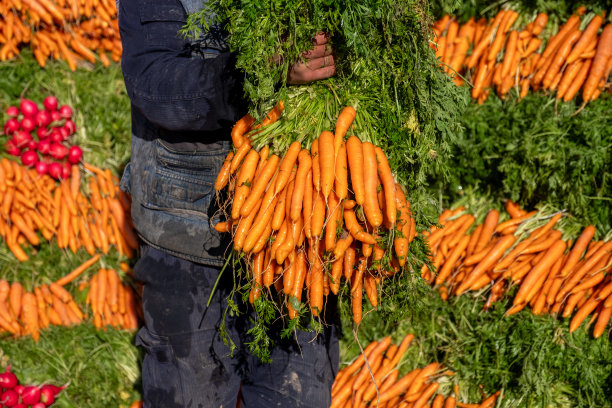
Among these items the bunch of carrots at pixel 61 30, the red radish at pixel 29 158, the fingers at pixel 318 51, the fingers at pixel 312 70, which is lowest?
the red radish at pixel 29 158

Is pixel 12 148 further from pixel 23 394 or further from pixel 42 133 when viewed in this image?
pixel 23 394

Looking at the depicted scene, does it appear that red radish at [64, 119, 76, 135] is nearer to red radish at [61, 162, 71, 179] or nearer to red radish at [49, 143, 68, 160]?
red radish at [49, 143, 68, 160]

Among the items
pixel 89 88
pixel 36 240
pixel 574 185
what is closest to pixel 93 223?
pixel 36 240

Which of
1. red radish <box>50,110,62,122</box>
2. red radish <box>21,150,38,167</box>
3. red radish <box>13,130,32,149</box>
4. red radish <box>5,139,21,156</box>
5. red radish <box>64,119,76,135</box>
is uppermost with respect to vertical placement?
red radish <box>50,110,62,122</box>

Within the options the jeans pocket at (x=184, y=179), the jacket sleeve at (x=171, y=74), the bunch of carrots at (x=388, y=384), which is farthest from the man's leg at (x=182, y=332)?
the bunch of carrots at (x=388, y=384)

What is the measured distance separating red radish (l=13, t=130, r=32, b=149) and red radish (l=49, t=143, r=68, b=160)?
17 centimetres

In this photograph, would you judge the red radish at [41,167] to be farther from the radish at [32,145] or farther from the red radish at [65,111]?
the red radish at [65,111]

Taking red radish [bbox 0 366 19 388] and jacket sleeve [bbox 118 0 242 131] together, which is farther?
red radish [bbox 0 366 19 388]

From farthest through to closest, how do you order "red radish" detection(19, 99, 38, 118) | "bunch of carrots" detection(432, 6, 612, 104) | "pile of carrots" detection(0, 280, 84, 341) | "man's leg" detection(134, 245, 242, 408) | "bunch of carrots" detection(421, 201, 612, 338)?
1. "red radish" detection(19, 99, 38, 118)
2. "pile of carrots" detection(0, 280, 84, 341)
3. "bunch of carrots" detection(432, 6, 612, 104)
4. "bunch of carrots" detection(421, 201, 612, 338)
5. "man's leg" detection(134, 245, 242, 408)

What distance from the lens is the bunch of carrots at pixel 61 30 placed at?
14.3 ft

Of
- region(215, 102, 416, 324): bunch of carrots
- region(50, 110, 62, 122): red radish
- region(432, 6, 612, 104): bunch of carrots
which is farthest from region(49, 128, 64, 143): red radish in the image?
region(432, 6, 612, 104): bunch of carrots

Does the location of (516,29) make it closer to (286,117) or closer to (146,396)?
(286,117)

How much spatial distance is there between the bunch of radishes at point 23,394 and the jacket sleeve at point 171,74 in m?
2.11

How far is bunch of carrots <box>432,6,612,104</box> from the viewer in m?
3.57
